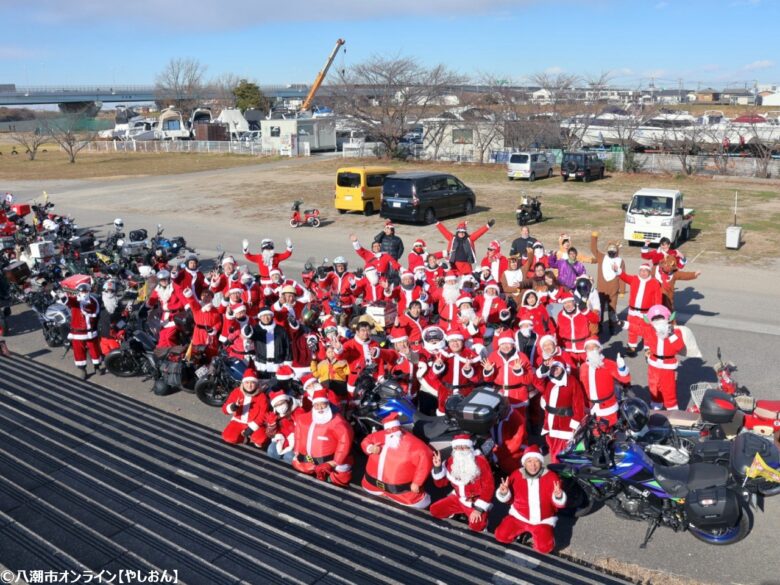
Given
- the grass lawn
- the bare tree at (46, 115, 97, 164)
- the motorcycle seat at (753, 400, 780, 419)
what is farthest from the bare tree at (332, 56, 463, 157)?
the motorcycle seat at (753, 400, 780, 419)

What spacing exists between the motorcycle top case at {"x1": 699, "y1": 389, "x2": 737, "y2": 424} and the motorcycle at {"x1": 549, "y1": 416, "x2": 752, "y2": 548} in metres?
0.76

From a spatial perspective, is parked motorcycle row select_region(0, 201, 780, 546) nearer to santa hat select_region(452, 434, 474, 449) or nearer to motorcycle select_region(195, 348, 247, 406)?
motorcycle select_region(195, 348, 247, 406)

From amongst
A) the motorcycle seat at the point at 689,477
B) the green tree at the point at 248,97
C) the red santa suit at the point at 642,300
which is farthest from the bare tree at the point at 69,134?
the motorcycle seat at the point at 689,477

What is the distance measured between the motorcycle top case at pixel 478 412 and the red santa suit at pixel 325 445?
114 centimetres

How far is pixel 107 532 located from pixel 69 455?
1.88 m

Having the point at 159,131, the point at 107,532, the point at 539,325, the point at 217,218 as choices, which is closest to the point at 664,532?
the point at 539,325

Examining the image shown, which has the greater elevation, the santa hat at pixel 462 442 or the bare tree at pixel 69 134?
the bare tree at pixel 69 134

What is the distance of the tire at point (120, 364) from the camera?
390 inches

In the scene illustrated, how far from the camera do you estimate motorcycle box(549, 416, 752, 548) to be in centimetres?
547

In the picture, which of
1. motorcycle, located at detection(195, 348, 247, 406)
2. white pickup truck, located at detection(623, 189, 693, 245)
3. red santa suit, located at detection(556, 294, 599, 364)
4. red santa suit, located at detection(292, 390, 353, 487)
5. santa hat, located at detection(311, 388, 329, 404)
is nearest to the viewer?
santa hat, located at detection(311, 388, 329, 404)

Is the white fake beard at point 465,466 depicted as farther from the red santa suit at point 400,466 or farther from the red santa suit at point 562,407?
the red santa suit at point 562,407

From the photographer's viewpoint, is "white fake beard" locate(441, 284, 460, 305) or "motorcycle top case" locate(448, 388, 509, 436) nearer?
"motorcycle top case" locate(448, 388, 509, 436)

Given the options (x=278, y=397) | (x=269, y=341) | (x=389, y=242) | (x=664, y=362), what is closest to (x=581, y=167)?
(x=389, y=242)

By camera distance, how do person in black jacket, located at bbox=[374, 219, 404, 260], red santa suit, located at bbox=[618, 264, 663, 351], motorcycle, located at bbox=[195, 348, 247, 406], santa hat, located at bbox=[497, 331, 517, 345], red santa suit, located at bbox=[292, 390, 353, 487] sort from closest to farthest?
red santa suit, located at bbox=[292, 390, 353, 487] < santa hat, located at bbox=[497, 331, 517, 345] < motorcycle, located at bbox=[195, 348, 247, 406] < red santa suit, located at bbox=[618, 264, 663, 351] < person in black jacket, located at bbox=[374, 219, 404, 260]
